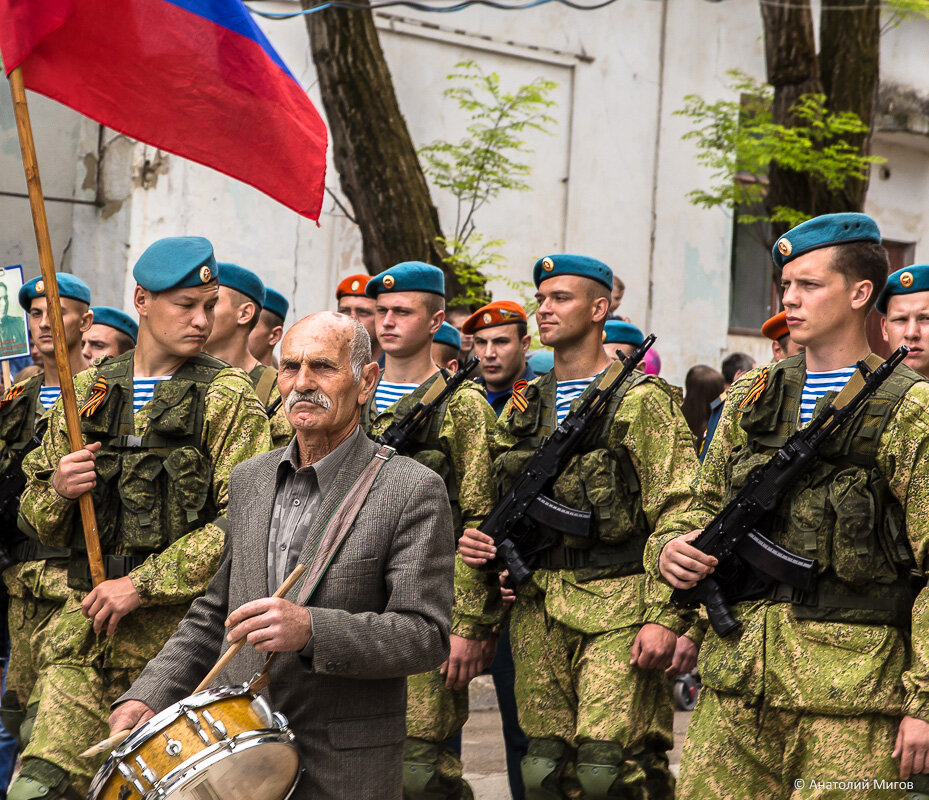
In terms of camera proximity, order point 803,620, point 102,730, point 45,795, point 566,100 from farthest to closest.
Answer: point 566,100, point 102,730, point 45,795, point 803,620

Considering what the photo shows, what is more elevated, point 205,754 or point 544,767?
point 205,754

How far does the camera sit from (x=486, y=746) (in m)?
7.97

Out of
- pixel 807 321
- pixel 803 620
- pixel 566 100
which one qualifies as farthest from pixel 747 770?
pixel 566 100

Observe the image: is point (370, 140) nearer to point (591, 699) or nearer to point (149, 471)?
point (149, 471)

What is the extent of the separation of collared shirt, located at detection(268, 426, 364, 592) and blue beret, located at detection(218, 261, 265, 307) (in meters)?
3.08

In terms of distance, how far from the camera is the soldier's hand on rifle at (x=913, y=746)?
3672 millimetres

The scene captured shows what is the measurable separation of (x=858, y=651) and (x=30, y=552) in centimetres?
348

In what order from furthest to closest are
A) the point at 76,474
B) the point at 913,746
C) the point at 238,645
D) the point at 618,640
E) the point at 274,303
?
the point at 274,303 → the point at 618,640 → the point at 76,474 → the point at 913,746 → the point at 238,645

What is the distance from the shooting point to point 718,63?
14523 millimetres

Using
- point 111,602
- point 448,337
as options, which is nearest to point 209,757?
point 111,602

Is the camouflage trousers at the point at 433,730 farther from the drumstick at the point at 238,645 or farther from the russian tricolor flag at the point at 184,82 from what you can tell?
the drumstick at the point at 238,645

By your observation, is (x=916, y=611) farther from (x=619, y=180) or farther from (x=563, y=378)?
(x=619, y=180)

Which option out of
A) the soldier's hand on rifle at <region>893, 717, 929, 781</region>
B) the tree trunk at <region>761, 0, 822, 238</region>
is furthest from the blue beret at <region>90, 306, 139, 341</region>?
the tree trunk at <region>761, 0, 822, 238</region>

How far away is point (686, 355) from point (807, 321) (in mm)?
10690
